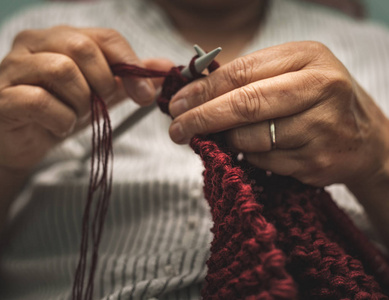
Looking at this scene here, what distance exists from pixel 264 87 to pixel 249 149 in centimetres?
9

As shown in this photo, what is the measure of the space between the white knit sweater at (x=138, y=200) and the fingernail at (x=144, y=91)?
0.18 metres

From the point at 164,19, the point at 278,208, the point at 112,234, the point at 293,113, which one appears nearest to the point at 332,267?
the point at 278,208

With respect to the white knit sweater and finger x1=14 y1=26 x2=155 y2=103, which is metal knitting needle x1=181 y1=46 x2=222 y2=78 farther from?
the white knit sweater

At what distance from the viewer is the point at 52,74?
547 millimetres

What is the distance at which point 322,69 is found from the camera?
1.62 ft

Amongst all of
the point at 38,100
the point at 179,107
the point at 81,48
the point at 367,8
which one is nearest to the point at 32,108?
the point at 38,100

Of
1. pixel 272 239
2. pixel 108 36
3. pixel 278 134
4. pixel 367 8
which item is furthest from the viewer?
pixel 367 8

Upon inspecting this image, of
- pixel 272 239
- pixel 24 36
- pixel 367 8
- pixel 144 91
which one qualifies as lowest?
pixel 272 239

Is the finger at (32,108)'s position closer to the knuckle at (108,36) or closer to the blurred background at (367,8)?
the knuckle at (108,36)

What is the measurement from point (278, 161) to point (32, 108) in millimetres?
374

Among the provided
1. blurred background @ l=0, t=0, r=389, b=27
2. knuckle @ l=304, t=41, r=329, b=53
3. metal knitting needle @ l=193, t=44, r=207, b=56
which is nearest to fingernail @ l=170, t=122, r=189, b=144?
metal knitting needle @ l=193, t=44, r=207, b=56

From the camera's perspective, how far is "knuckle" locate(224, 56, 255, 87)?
502mm

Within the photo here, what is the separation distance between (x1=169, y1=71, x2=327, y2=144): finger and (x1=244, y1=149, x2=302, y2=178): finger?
0.19 feet

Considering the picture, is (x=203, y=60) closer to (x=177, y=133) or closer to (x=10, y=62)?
(x=177, y=133)
